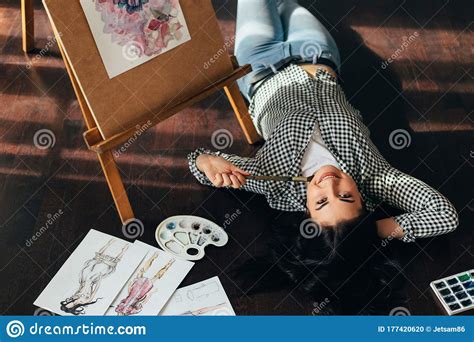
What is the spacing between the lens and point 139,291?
2.60 metres

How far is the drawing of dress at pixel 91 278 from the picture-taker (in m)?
2.56

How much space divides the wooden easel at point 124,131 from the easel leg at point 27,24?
0.92m

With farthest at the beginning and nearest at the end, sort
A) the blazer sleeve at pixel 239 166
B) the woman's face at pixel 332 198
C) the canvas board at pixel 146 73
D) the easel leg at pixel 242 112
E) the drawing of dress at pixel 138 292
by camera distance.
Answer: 1. the easel leg at pixel 242 112
2. the blazer sleeve at pixel 239 166
3. the drawing of dress at pixel 138 292
4. the woman's face at pixel 332 198
5. the canvas board at pixel 146 73

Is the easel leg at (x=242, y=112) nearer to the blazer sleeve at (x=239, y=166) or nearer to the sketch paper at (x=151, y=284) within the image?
the blazer sleeve at (x=239, y=166)

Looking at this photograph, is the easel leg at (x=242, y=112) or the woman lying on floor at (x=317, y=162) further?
the easel leg at (x=242, y=112)

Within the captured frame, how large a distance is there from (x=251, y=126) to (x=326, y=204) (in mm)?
729

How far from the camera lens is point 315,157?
2.64m

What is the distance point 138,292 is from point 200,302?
0.81 feet

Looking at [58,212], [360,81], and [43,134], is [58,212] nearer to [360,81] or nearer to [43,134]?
[43,134]

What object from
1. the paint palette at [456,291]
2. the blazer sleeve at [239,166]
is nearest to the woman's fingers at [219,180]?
the blazer sleeve at [239,166]

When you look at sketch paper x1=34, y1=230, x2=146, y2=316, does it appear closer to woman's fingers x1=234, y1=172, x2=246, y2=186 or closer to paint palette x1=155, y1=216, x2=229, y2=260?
paint palette x1=155, y1=216, x2=229, y2=260

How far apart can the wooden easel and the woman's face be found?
0.55 metres

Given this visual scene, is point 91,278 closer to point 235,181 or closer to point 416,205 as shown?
point 235,181
